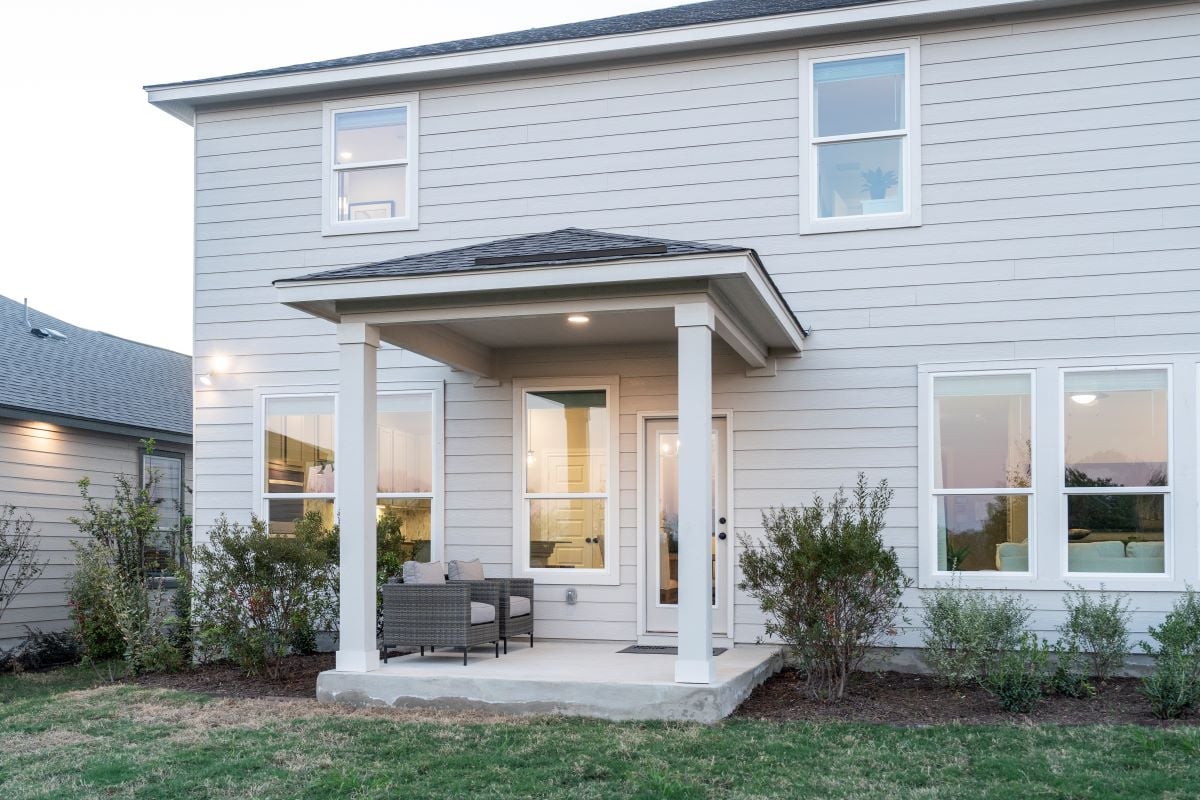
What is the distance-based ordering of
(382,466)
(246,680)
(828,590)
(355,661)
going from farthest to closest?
(382,466) → (246,680) → (355,661) → (828,590)

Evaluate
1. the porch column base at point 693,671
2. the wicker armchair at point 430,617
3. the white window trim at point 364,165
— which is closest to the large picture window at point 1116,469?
the porch column base at point 693,671

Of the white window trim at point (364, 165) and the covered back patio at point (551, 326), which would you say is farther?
the white window trim at point (364, 165)

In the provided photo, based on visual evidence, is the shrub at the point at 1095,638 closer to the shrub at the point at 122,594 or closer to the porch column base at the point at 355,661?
the porch column base at the point at 355,661

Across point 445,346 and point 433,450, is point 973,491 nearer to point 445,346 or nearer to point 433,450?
point 445,346

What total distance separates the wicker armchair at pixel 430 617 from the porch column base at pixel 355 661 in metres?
0.50

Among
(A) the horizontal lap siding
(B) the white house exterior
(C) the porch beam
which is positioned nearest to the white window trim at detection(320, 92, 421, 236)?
(B) the white house exterior

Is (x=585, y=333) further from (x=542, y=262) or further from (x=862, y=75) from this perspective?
(x=862, y=75)

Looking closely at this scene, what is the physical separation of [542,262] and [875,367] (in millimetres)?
3207

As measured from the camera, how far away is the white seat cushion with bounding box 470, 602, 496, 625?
8372 millimetres

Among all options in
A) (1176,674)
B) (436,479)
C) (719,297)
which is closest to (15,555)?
(436,479)

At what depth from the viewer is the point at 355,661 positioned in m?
7.79

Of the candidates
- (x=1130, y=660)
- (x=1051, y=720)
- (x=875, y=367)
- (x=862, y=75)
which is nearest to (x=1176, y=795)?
(x=1051, y=720)

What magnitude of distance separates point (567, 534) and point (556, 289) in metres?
2.94

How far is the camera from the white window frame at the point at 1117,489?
833 centimetres
